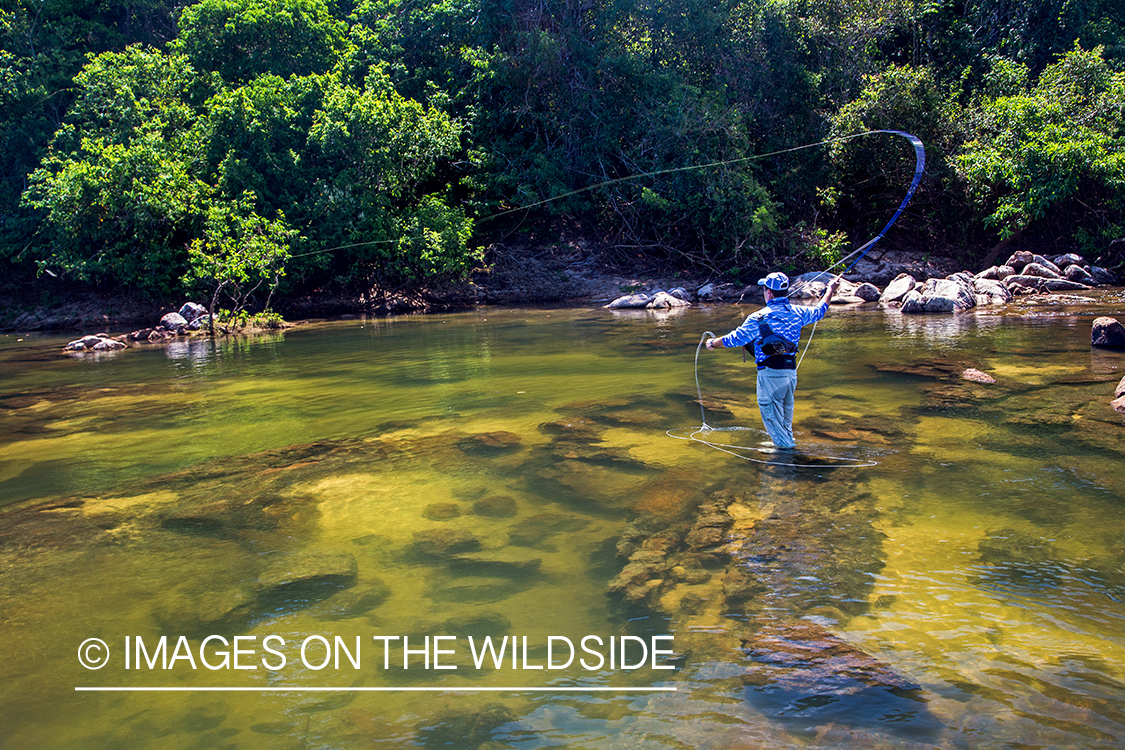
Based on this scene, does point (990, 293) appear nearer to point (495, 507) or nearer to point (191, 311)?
point (495, 507)

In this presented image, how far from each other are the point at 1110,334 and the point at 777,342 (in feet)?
23.9

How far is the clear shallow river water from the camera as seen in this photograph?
3158mm

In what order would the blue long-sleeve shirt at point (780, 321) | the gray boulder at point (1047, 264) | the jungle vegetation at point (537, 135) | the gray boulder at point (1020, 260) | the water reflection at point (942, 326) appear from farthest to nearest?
the gray boulder at point (1020, 260) → the jungle vegetation at point (537, 135) → the gray boulder at point (1047, 264) → the water reflection at point (942, 326) → the blue long-sleeve shirt at point (780, 321)

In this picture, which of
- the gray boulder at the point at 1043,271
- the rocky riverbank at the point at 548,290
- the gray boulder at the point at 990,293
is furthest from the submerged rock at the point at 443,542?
the gray boulder at the point at 1043,271

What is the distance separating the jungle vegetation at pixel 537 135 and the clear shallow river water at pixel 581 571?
44.0ft

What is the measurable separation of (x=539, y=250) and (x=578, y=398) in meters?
16.3

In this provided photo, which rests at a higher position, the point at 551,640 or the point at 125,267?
the point at 125,267

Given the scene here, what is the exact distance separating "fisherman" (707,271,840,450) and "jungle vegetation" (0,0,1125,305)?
14991 mm

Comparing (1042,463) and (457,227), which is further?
(457,227)

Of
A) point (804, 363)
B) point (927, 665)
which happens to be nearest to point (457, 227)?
point (804, 363)

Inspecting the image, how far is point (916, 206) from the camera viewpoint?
81.8ft

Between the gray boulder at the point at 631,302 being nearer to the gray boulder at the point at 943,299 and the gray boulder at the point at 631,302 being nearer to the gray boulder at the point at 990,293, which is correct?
the gray boulder at the point at 943,299

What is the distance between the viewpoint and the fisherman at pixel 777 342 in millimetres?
6301

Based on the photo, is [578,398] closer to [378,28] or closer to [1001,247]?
[1001,247]
